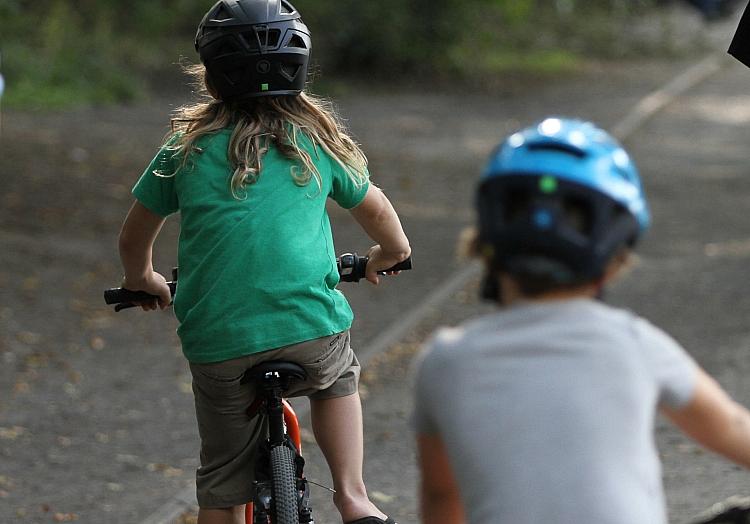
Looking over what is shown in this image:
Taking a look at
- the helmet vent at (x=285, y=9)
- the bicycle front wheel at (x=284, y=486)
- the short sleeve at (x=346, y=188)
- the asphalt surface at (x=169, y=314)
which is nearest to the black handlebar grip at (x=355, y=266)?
the short sleeve at (x=346, y=188)

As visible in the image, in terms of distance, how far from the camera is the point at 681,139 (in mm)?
18578

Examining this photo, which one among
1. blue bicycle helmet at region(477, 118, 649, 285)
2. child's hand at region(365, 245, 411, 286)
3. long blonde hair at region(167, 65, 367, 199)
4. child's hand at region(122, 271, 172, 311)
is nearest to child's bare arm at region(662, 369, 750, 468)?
blue bicycle helmet at region(477, 118, 649, 285)

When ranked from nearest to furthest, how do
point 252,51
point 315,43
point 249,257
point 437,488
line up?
point 437,488 < point 249,257 < point 252,51 < point 315,43

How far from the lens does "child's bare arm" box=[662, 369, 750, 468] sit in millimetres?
2375

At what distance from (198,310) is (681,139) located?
15627 mm

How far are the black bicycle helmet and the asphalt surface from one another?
255cm

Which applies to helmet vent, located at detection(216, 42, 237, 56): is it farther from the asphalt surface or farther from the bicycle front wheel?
the asphalt surface

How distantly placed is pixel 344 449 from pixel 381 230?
0.61m

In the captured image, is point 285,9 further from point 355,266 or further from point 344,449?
point 344,449

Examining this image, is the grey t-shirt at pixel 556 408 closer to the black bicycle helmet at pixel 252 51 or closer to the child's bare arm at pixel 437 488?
the child's bare arm at pixel 437 488

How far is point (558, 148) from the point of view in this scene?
2430 millimetres

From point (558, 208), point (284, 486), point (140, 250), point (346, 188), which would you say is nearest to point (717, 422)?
point (558, 208)

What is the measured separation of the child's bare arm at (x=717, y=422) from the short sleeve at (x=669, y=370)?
0.02 metres

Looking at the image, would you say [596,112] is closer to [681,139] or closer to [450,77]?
[681,139]
